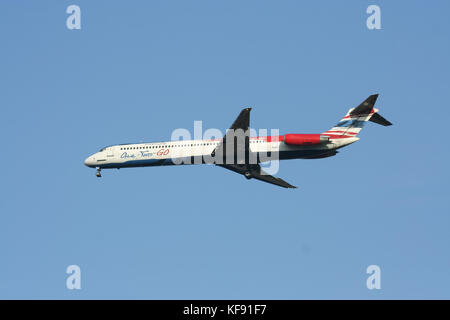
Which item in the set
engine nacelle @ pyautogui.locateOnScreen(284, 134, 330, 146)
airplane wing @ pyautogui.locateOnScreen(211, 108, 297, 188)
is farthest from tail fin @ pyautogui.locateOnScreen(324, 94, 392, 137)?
airplane wing @ pyautogui.locateOnScreen(211, 108, 297, 188)

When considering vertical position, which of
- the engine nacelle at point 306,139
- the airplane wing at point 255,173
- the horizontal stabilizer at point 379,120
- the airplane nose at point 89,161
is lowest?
the airplane wing at point 255,173

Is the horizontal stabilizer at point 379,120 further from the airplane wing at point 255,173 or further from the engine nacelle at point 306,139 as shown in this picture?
the airplane wing at point 255,173

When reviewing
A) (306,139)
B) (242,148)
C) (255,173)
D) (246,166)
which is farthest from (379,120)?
(255,173)

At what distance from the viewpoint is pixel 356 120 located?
5769cm

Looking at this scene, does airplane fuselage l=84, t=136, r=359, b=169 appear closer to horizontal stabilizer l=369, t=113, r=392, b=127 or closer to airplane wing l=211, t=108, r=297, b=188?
airplane wing l=211, t=108, r=297, b=188

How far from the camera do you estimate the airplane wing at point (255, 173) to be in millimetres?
63094

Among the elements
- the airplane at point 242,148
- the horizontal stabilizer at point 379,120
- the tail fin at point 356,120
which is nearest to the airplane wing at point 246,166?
the airplane at point 242,148

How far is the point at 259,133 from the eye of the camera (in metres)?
59.7

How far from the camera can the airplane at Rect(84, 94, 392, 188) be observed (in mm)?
57188

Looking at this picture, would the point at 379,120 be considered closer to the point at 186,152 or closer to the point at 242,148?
the point at 242,148

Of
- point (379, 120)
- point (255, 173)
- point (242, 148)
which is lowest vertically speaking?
point (255, 173)

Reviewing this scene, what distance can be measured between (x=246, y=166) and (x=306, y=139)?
25.4 ft
